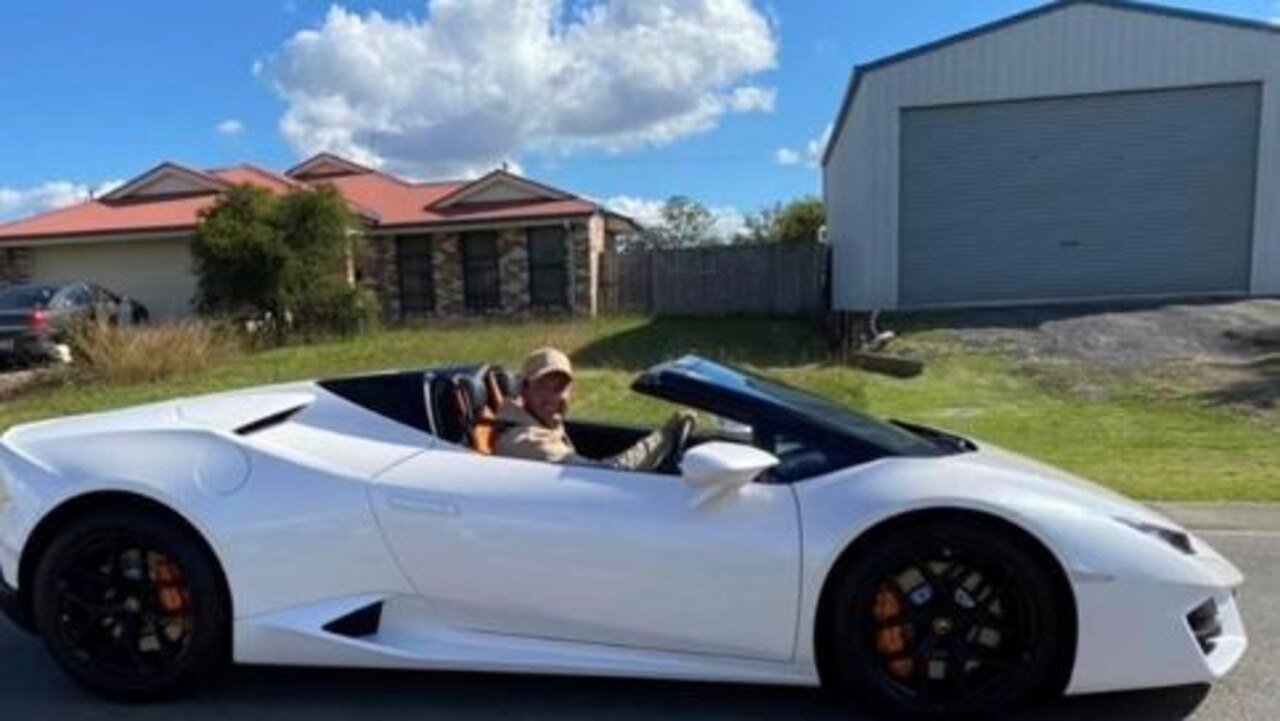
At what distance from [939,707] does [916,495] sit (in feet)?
2.18

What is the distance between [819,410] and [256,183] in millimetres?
23710

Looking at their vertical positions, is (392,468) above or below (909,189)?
below

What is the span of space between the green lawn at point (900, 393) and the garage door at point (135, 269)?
7.28 meters

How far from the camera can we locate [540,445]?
13.5ft

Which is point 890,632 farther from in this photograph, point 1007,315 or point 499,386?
point 1007,315

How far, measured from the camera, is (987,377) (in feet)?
48.8

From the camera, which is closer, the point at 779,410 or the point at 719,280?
the point at 779,410

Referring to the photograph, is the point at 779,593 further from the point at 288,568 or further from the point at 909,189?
the point at 909,189

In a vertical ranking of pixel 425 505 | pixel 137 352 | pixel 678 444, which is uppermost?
pixel 678 444

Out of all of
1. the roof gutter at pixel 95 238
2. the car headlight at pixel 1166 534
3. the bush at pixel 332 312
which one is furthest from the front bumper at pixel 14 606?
the roof gutter at pixel 95 238

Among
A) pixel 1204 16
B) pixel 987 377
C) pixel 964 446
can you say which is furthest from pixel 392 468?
pixel 1204 16

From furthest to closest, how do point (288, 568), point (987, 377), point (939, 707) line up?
point (987, 377)
point (288, 568)
point (939, 707)


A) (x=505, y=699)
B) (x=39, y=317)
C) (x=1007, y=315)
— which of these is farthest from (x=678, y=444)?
(x=39, y=317)

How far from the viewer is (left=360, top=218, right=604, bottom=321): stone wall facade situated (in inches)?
1057
